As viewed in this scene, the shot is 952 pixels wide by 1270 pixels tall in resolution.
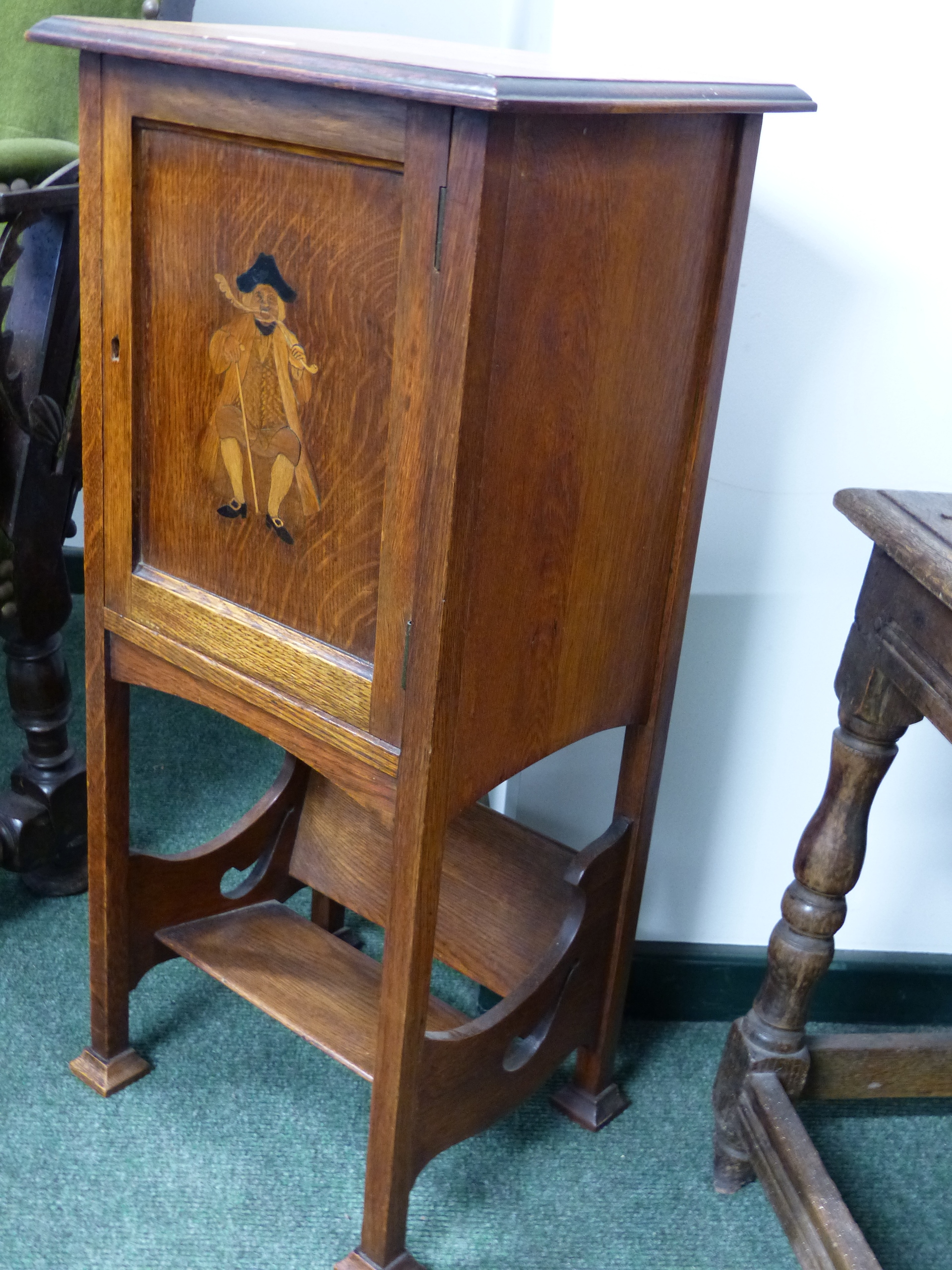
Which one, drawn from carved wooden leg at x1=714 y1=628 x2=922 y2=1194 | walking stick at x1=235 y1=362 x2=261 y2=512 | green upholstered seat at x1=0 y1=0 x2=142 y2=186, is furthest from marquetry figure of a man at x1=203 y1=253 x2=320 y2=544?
green upholstered seat at x1=0 y1=0 x2=142 y2=186

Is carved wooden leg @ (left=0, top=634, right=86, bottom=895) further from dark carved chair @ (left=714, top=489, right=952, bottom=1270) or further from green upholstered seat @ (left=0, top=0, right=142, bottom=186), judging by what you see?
dark carved chair @ (left=714, top=489, right=952, bottom=1270)

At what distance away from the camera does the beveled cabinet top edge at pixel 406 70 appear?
0.77m

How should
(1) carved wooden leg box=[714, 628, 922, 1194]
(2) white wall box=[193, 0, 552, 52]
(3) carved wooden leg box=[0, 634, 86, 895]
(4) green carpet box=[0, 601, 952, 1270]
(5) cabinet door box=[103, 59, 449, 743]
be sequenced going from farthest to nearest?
(2) white wall box=[193, 0, 552, 52] → (3) carved wooden leg box=[0, 634, 86, 895] → (4) green carpet box=[0, 601, 952, 1270] → (1) carved wooden leg box=[714, 628, 922, 1194] → (5) cabinet door box=[103, 59, 449, 743]

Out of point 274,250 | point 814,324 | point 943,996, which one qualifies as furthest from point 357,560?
point 943,996

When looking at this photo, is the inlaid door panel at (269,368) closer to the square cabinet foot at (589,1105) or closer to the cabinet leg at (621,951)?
the cabinet leg at (621,951)

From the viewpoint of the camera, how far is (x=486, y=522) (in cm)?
94

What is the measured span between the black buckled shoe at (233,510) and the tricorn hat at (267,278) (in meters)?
0.18

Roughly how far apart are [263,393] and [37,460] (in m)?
0.56

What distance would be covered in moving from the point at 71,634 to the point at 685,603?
1.63 m

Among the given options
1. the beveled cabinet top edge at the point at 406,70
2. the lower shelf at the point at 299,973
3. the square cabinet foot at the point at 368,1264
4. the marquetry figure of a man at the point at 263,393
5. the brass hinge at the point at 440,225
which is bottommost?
the square cabinet foot at the point at 368,1264

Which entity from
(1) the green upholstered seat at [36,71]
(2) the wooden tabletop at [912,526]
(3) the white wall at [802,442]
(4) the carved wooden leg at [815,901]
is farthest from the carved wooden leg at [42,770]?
(2) the wooden tabletop at [912,526]

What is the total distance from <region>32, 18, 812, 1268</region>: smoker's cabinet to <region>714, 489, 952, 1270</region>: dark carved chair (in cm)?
17

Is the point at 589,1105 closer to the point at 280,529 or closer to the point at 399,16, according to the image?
the point at 280,529

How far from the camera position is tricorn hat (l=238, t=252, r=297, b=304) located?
0.96 metres
